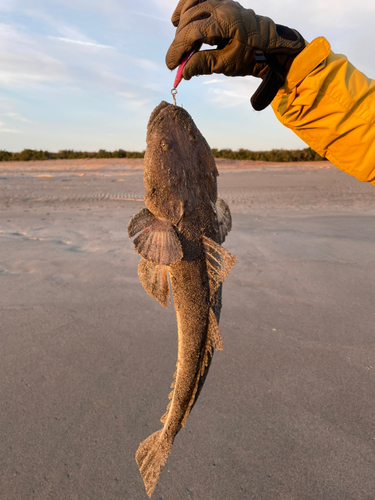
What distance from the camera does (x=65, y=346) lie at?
3.93 m

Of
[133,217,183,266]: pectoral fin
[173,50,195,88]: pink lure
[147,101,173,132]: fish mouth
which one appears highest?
[173,50,195,88]: pink lure

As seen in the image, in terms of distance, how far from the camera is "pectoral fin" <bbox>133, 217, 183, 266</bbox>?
1.79m

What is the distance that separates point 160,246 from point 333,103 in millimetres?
1427

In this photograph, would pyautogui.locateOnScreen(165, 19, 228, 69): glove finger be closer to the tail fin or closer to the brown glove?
the brown glove

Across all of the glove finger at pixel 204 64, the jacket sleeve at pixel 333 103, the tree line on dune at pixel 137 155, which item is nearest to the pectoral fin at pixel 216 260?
the glove finger at pixel 204 64

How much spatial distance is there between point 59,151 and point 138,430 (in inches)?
990

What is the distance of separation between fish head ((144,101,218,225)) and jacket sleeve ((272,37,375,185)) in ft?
2.67

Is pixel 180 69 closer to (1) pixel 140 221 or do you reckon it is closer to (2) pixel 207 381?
(1) pixel 140 221

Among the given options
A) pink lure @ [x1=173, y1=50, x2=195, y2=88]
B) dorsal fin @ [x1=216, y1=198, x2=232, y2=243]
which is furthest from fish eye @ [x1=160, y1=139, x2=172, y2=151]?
dorsal fin @ [x1=216, y1=198, x2=232, y2=243]

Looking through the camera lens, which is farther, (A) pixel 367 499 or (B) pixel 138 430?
(B) pixel 138 430

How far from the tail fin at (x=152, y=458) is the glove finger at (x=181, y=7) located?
8.03ft

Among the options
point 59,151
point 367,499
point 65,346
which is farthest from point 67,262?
point 59,151

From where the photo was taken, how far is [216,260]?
1932mm

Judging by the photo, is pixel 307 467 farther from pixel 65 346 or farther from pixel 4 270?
pixel 4 270
